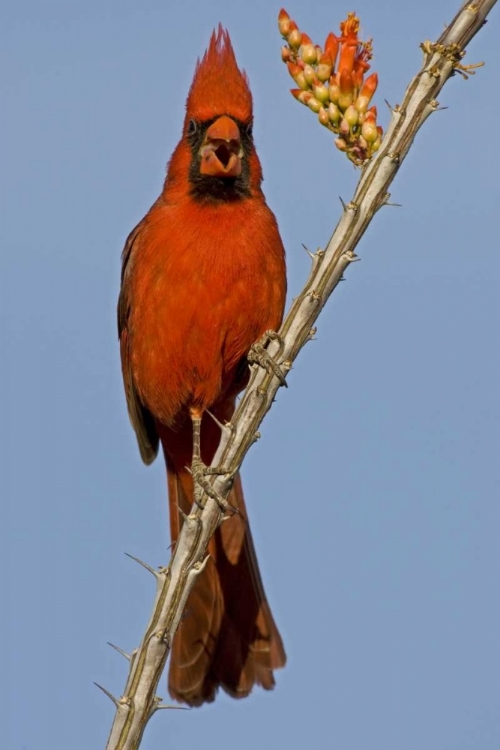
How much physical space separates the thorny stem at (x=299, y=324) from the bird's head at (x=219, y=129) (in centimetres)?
105

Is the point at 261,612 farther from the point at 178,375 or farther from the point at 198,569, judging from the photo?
the point at 198,569

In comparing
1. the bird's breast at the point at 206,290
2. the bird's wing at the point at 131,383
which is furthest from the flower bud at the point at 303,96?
the bird's wing at the point at 131,383

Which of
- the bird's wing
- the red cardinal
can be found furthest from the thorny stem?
the bird's wing

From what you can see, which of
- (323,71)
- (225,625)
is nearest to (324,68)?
(323,71)

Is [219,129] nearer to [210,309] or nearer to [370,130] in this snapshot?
[210,309]

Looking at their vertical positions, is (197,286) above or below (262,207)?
below

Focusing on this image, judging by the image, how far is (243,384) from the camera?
414 centimetres

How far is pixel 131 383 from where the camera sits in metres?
4.35

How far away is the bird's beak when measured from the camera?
142 inches

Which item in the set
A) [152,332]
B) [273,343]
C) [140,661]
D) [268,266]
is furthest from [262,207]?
[140,661]

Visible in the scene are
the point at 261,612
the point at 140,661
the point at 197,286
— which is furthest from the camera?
the point at 261,612

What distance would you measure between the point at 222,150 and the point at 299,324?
1163 mm

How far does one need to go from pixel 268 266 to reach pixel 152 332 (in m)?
0.51

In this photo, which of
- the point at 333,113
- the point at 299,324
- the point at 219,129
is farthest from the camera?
the point at 219,129
